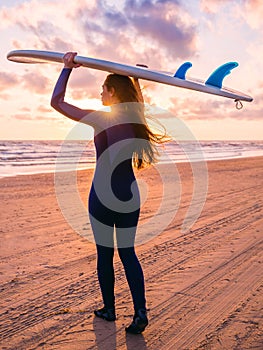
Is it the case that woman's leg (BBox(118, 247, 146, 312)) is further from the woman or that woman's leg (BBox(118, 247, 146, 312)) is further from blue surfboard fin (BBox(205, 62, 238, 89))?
blue surfboard fin (BBox(205, 62, 238, 89))

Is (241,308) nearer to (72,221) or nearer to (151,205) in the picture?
(72,221)

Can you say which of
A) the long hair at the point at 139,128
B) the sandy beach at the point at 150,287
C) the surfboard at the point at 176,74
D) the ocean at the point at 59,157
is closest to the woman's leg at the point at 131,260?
the sandy beach at the point at 150,287

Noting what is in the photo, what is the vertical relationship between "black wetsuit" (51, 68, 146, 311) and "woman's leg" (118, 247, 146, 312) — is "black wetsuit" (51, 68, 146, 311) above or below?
above

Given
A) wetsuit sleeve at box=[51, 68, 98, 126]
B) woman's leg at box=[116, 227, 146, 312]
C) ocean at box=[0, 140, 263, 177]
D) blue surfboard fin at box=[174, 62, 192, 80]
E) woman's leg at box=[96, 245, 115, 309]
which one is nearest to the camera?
wetsuit sleeve at box=[51, 68, 98, 126]

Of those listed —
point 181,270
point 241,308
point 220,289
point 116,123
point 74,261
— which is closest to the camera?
point 116,123

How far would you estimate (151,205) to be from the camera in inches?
379

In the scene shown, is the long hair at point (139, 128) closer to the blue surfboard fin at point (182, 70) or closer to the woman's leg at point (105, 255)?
the blue surfboard fin at point (182, 70)

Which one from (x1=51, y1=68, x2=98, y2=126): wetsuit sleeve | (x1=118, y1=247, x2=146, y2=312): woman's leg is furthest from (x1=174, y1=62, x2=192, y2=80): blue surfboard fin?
(x1=118, y1=247, x2=146, y2=312): woman's leg

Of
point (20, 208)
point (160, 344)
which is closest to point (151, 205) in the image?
point (20, 208)

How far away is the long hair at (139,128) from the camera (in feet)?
10.8

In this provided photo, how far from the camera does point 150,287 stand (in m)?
4.55

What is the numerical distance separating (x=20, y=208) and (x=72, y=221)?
1936 millimetres

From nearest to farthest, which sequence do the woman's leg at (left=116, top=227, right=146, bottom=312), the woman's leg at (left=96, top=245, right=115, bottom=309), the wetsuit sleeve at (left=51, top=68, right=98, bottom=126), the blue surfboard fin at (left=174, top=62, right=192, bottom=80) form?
the wetsuit sleeve at (left=51, top=68, right=98, bottom=126)
the blue surfboard fin at (left=174, top=62, right=192, bottom=80)
the woman's leg at (left=116, top=227, right=146, bottom=312)
the woman's leg at (left=96, top=245, right=115, bottom=309)

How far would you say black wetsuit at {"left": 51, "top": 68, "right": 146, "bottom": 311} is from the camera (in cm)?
327
